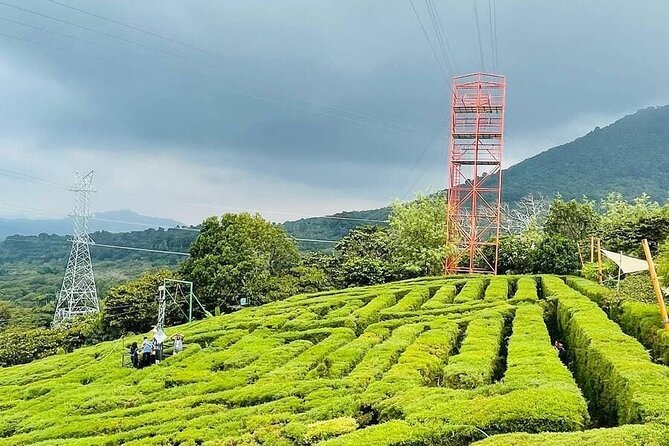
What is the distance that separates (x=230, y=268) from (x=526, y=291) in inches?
1003

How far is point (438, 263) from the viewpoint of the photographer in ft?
181

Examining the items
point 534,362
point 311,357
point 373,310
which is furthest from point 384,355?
point 373,310

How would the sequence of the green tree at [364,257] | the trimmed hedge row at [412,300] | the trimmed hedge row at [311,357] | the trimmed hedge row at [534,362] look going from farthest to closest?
the green tree at [364,257] < the trimmed hedge row at [412,300] < the trimmed hedge row at [311,357] < the trimmed hedge row at [534,362]

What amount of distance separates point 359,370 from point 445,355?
11.7 feet

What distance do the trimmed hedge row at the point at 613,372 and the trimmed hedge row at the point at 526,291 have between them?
596cm

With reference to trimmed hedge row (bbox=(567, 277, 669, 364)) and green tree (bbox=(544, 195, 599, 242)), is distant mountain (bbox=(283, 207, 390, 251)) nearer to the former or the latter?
green tree (bbox=(544, 195, 599, 242))

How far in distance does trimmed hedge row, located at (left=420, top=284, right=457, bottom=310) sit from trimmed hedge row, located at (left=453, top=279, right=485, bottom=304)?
555 millimetres

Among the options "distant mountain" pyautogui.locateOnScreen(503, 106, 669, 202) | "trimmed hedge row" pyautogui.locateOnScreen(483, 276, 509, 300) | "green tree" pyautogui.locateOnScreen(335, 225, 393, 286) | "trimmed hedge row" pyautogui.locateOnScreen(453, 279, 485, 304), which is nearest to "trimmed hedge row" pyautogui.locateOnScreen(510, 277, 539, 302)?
"trimmed hedge row" pyautogui.locateOnScreen(483, 276, 509, 300)

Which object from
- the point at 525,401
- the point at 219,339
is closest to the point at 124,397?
the point at 219,339

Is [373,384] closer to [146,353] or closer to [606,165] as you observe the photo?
[146,353]

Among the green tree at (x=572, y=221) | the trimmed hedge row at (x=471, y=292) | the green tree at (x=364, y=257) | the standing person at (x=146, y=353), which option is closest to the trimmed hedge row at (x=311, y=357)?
the standing person at (x=146, y=353)

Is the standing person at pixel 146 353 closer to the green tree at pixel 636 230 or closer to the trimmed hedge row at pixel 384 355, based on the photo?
the trimmed hedge row at pixel 384 355

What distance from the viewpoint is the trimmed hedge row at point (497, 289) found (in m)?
34.6

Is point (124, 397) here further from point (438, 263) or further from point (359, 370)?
point (438, 263)
